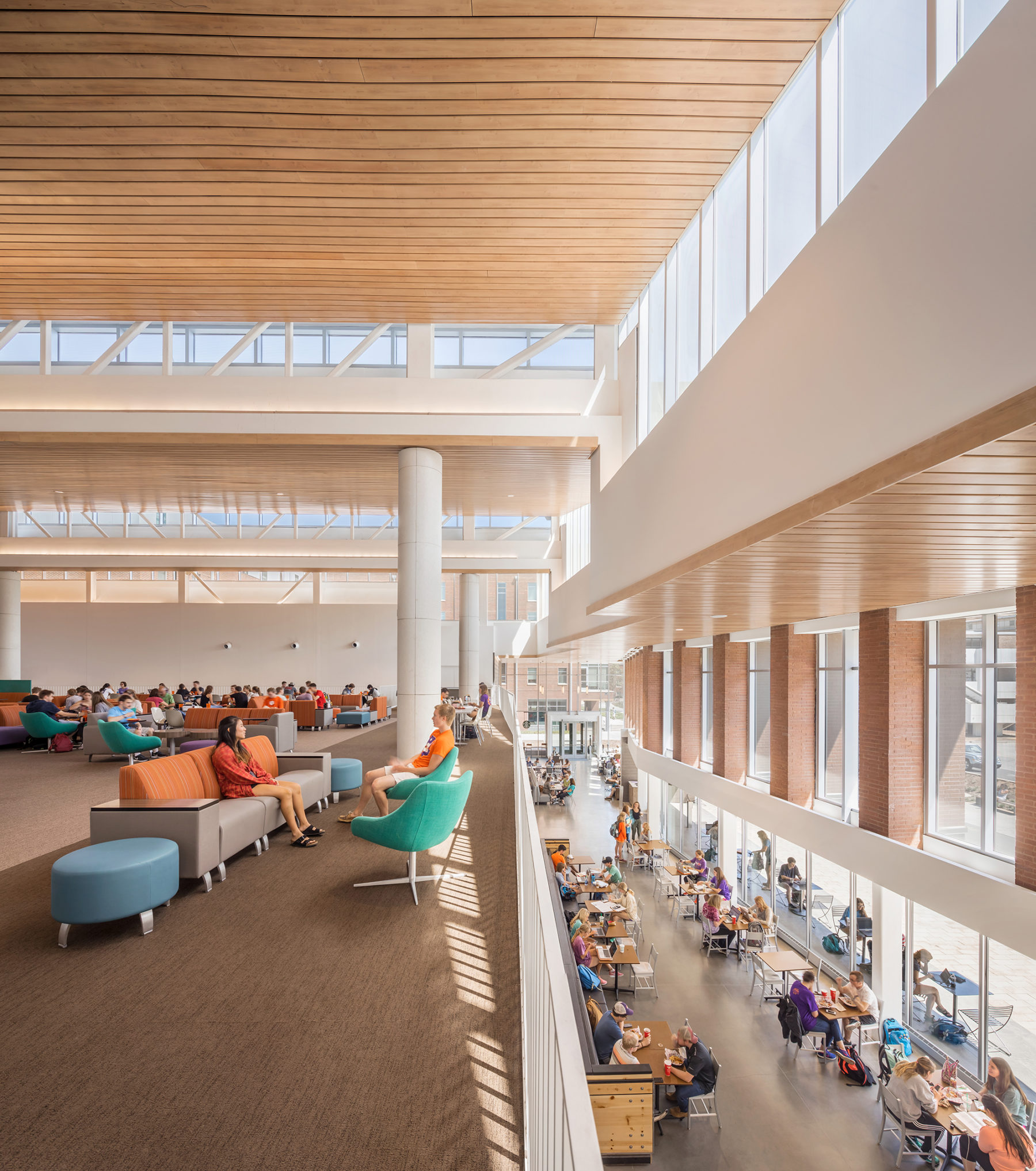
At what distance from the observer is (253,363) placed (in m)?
8.71

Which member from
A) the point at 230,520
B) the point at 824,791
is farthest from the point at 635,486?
the point at 230,520

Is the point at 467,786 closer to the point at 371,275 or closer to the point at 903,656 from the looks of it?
the point at 371,275

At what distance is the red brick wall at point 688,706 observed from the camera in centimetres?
1791

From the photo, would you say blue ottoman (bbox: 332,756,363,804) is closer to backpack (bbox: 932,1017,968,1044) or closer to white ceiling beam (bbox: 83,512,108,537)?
backpack (bbox: 932,1017,968,1044)

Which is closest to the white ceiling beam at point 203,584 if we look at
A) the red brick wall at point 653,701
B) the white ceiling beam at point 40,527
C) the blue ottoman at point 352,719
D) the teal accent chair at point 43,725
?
the white ceiling beam at point 40,527

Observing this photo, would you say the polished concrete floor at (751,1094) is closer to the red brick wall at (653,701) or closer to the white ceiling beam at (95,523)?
the red brick wall at (653,701)

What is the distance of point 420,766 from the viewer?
6.09 m

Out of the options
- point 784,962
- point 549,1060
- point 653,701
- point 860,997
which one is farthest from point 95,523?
point 549,1060

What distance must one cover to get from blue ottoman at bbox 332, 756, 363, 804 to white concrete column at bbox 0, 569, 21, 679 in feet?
56.3

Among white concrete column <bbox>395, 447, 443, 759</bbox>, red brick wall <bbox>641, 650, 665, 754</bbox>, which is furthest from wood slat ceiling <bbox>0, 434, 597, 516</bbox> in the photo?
red brick wall <bbox>641, 650, 665, 754</bbox>

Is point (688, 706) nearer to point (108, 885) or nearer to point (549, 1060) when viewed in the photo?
point (108, 885)

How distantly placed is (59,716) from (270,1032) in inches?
522

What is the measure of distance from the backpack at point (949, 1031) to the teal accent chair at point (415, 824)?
773 cm

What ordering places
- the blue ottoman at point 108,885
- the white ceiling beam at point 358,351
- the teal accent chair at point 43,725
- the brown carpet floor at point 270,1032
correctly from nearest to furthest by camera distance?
1. the brown carpet floor at point 270,1032
2. the blue ottoman at point 108,885
3. the white ceiling beam at point 358,351
4. the teal accent chair at point 43,725
